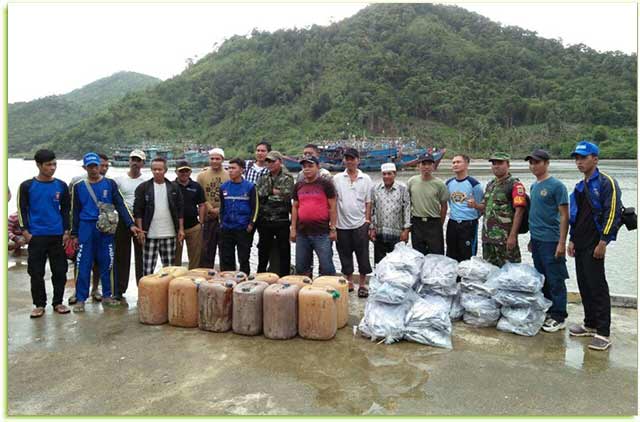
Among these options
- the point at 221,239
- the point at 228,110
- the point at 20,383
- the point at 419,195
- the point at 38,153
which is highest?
the point at 228,110

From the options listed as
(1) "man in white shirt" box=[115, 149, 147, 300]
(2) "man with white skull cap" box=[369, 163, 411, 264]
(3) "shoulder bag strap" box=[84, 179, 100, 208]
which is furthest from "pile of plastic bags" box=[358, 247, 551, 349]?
(3) "shoulder bag strap" box=[84, 179, 100, 208]

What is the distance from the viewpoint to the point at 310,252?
4949 millimetres

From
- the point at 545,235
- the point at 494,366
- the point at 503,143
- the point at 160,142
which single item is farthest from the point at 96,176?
the point at 160,142

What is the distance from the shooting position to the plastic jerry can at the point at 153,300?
4141mm

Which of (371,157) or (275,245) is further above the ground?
(371,157)

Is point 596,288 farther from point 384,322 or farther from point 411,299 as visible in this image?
point 384,322

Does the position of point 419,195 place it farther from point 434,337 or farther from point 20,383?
point 20,383

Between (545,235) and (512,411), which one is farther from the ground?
(545,235)

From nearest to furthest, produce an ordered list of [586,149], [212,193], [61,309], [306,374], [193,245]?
[306,374]
[586,149]
[61,309]
[193,245]
[212,193]

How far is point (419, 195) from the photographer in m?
4.86

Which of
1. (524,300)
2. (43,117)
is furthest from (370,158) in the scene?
(43,117)

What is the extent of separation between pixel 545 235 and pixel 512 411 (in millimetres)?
1879

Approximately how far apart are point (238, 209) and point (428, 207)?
207cm

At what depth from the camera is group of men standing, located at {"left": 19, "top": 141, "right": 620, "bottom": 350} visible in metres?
4.20
